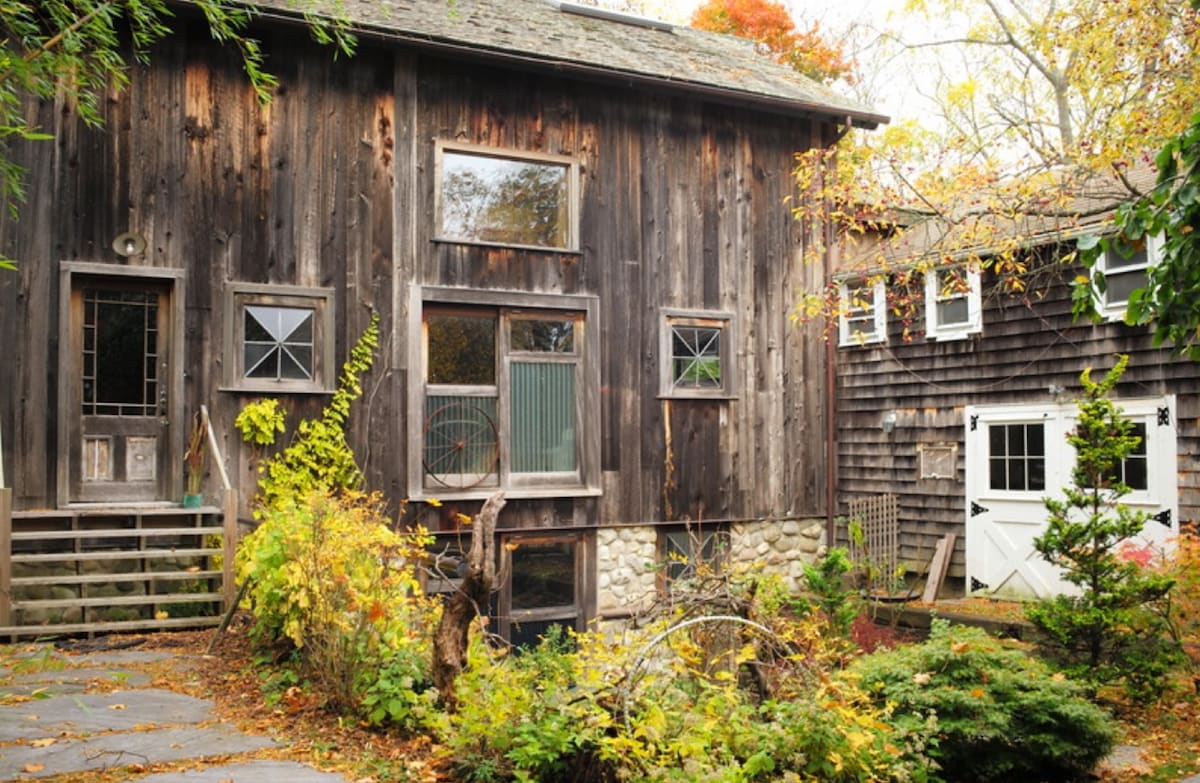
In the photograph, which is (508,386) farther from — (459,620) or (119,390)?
(459,620)

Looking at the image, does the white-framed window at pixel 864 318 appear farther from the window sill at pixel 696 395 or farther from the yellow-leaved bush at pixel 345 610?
the yellow-leaved bush at pixel 345 610

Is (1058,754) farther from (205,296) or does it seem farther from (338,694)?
(205,296)

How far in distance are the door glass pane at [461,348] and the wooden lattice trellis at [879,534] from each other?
556 cm

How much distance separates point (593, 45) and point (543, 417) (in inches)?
188

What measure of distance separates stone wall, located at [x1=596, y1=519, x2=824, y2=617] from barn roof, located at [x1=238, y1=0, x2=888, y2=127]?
5503 millimetres

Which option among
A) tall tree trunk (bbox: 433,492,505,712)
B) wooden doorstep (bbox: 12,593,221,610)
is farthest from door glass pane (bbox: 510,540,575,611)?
tall tree trunk (bbox: 433,492,505,712)

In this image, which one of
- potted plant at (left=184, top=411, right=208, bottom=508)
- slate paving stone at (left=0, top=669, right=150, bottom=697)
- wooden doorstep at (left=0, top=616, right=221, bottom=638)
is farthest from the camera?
potted plant at (left=184, top=411, right=208, bottom=508)

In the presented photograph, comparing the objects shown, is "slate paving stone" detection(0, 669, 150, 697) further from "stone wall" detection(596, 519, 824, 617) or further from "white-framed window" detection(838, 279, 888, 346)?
"white-framed window" detection(838, 279, 888, 346)

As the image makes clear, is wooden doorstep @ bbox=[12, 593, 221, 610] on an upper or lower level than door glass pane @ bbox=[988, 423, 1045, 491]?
lower

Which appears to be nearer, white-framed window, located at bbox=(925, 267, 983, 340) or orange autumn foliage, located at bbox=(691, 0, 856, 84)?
white-framed window, located at bbox=(925, 267, 983, 340)

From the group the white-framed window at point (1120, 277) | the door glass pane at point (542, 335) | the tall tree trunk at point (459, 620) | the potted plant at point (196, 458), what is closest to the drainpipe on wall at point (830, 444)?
the white-framed window at point (1120, 277)

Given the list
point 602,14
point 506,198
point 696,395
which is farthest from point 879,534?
A: point 602,14

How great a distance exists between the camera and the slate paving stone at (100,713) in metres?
5.59

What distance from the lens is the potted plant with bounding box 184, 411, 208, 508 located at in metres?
10.1
